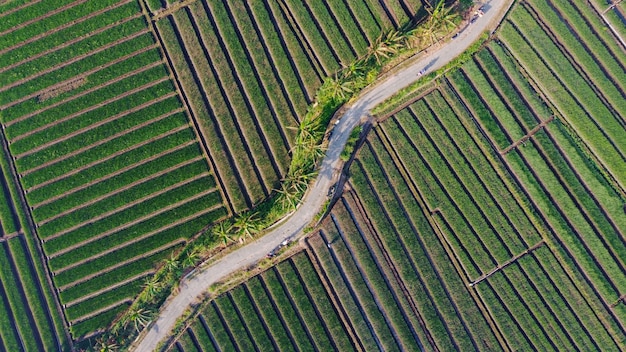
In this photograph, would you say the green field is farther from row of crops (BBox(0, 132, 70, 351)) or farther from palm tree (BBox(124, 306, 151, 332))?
palm tree (BBox(124, 306, 151, 332))

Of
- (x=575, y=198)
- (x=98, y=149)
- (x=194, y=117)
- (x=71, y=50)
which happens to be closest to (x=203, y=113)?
(x=194, y=117)

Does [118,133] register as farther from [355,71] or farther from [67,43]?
[355,71]

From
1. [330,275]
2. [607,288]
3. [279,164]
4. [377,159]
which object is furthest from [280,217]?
[607,288]

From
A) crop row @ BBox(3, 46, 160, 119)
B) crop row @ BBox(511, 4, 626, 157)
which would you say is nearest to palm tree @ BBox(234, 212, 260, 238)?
crop row @ BBox(3, 46, 160, 119)

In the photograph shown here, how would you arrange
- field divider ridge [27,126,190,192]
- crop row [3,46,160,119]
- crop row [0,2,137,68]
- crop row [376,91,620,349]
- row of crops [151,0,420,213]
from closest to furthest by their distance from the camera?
crop row [376,91,620,349], row of crops [151,0,420,213], field divider ridge [27,126,190,192], crop row [3,46,160,119], crop row [0,2,137,68]

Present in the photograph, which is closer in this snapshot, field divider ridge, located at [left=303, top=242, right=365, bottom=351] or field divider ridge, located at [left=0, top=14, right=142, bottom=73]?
field divider ridge, located at [left=303, top=242, right=365, bottom=351]
